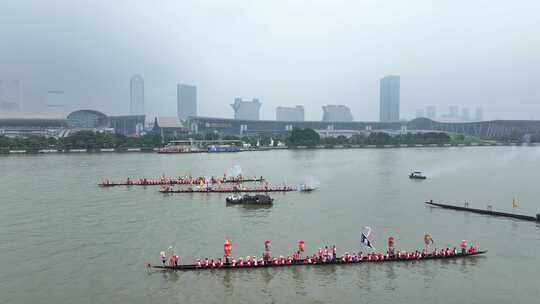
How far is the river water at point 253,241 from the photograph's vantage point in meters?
16.9

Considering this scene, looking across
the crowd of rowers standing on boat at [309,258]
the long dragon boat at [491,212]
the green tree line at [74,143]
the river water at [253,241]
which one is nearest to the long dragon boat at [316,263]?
the crowd of rowers standing on boat at [309,258]

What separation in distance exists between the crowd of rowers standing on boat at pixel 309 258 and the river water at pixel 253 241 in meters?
0.44

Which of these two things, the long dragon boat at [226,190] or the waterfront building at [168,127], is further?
the waterfront building at [168,127]

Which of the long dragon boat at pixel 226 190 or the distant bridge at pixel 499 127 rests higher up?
the distant bridge at pixel 499 127

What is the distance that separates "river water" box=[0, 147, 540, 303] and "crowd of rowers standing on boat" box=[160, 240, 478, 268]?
17.2 inches

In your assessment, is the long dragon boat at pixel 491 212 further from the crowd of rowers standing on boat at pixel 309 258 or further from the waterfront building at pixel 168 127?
the waterfront building at pixel 168 127

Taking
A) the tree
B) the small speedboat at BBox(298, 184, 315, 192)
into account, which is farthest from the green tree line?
the small speedboat at BBox(298, 184, 315, 192)

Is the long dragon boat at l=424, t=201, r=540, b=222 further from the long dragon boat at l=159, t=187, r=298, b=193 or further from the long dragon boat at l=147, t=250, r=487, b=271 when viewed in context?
the long dragon boat at l=159, t=187, r=298, b=193

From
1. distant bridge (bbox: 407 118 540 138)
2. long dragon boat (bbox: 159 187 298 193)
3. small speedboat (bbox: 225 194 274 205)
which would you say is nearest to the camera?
small speedboat (bbox: 225 194 274 205)

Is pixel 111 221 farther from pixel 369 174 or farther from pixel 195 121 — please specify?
pixel 195 121

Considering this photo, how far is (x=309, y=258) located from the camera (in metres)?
19.6

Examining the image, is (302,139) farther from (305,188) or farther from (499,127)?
(499,127)

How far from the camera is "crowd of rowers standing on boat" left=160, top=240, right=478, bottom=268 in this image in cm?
1909

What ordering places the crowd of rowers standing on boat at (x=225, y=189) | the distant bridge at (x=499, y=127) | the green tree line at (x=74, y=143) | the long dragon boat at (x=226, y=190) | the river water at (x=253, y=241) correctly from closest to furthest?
1. the river water at (x=253, y=241)
2. the long dragon boat at (x=226, y=190)
3. the crowd of rowers standing on boat at (x=225, y=189)
4. the green tree line at (x=74, y=143)
5. the distant bridge at (x=499, y=127)
